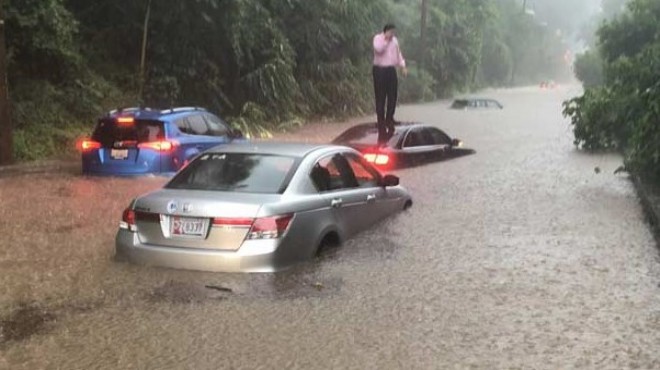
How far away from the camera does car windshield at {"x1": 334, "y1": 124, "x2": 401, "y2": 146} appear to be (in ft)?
49.2

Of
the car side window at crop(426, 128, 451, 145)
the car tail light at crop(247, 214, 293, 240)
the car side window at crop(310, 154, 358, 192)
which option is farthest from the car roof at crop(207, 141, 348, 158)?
the car side window at crop(426, 128, 451, 145)

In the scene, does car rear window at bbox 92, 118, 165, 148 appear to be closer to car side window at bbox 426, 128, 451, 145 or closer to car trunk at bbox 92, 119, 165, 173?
car trunk at bbox 92, 119, 165, 173

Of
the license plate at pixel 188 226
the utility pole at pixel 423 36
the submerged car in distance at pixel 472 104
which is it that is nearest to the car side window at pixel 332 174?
the license plate at pixel 188 226

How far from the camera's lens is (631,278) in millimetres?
7867

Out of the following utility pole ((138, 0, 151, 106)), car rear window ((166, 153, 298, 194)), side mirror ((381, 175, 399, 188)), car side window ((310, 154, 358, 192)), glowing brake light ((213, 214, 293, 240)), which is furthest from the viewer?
utility pole ((138, 0, 151, 106))

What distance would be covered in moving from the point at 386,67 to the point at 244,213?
26.2 ft

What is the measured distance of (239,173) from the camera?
25.6ft

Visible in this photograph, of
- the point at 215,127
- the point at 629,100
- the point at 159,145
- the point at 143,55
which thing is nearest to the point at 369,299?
the point at 159,145

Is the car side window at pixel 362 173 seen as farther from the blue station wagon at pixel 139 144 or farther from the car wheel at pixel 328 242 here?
the blue station wagon at pixel 139 144

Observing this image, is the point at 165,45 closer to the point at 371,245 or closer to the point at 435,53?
the point at 371,245

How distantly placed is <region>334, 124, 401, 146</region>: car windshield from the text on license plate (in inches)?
Result: 313

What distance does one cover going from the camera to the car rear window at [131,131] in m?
12.7

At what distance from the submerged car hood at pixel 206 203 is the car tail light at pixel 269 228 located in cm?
9

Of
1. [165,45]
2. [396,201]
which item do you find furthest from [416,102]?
[396,201]
